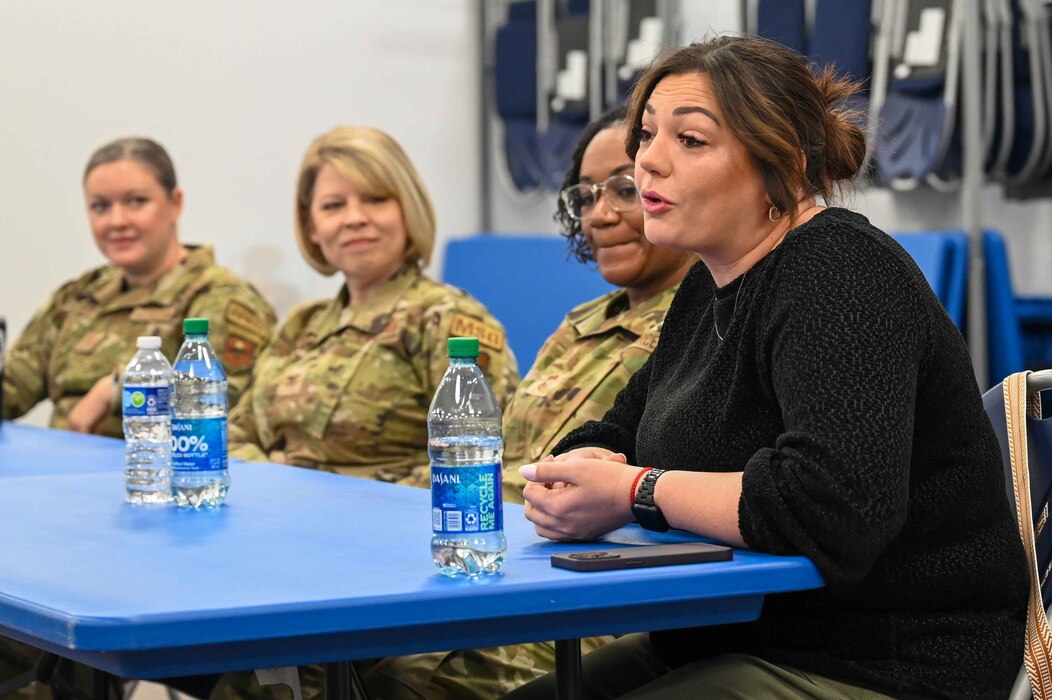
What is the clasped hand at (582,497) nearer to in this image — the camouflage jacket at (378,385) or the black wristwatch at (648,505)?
the black wristwatch at (648,505)

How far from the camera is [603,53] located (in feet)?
17.4

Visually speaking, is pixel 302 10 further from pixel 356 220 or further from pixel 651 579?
pixel 651 579

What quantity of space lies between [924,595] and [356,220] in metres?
1.96

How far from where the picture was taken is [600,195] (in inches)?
101

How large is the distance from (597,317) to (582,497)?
0.97 meters

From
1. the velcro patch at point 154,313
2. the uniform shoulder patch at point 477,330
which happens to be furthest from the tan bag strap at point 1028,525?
the velcro patch at point 154,313

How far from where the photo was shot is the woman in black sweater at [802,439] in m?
1.49

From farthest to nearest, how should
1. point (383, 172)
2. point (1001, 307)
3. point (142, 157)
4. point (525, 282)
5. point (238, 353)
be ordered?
point (525, 282) → point (142, 157) → point (1001, 307) → point (238, 353) → point (383, 172)

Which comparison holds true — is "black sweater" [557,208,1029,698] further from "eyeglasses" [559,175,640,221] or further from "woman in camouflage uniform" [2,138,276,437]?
"woman in camouflage uniform" [2,138,276,437]

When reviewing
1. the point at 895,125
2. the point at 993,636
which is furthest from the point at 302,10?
the point at 993,636

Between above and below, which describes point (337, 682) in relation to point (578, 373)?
below

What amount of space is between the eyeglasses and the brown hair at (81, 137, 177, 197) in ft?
6.41

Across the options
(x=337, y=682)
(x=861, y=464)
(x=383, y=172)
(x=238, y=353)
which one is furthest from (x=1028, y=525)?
(x=238, y=353)

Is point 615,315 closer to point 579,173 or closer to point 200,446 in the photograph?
point 579,173
